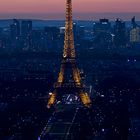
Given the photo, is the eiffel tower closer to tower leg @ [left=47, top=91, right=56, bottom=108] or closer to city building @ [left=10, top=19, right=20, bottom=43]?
tower leg @ [left=47, top=91, right=56, bottom=108]

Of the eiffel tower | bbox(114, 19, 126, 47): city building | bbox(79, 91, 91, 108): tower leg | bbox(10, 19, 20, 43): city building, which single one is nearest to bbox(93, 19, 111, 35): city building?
bbox(114, 19, 126, 47): city building

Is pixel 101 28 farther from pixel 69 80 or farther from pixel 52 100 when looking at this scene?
pixel 52 100

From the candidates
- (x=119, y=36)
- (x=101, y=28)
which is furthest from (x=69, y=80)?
(x=101, y=28)

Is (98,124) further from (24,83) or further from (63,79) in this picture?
(24,83)

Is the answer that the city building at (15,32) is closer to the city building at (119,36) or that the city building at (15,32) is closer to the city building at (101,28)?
the city building at (101,28)

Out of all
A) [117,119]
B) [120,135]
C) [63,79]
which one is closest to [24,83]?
[63,79]

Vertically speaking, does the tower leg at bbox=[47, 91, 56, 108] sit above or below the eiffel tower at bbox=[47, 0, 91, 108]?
below

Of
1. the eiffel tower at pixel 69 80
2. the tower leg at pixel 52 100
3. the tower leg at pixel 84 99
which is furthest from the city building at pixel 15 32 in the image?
the tower leg at pixel 84 99

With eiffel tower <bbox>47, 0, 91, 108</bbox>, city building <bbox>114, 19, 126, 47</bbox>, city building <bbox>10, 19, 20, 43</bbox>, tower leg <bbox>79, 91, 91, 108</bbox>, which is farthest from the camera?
city building <bbox>10, 19, 20, 43</bbox>
